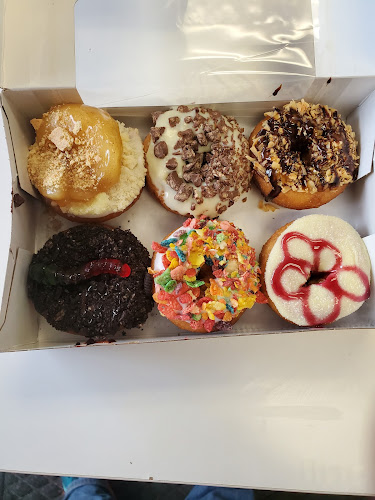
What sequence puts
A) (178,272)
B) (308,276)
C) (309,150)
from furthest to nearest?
(309,150), (308,276), (178,272)

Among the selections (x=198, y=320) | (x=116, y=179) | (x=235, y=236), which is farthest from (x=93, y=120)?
(x=198, y=320)

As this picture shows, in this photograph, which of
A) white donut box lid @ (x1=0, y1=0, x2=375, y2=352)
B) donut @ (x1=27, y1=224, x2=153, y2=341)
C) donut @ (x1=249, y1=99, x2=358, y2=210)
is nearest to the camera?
white donut box lid @ (x1=0, y1=0, x2=375, y2=352)

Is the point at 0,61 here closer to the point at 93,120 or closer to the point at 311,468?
the point at 93,120

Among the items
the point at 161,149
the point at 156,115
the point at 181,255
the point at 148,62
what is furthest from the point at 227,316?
the point at 148,62

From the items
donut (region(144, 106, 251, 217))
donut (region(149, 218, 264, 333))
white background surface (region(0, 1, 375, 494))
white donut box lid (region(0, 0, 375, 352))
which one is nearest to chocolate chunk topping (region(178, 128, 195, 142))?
donut (region(144, 106, 251, 217))

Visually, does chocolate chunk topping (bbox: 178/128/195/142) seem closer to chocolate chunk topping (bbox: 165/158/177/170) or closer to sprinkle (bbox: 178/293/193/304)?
chocolate chunk topping (bbox: 165/158/177/170)

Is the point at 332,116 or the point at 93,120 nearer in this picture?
the point at 93,120

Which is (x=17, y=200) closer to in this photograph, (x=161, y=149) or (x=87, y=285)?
(x=87, y=285)
